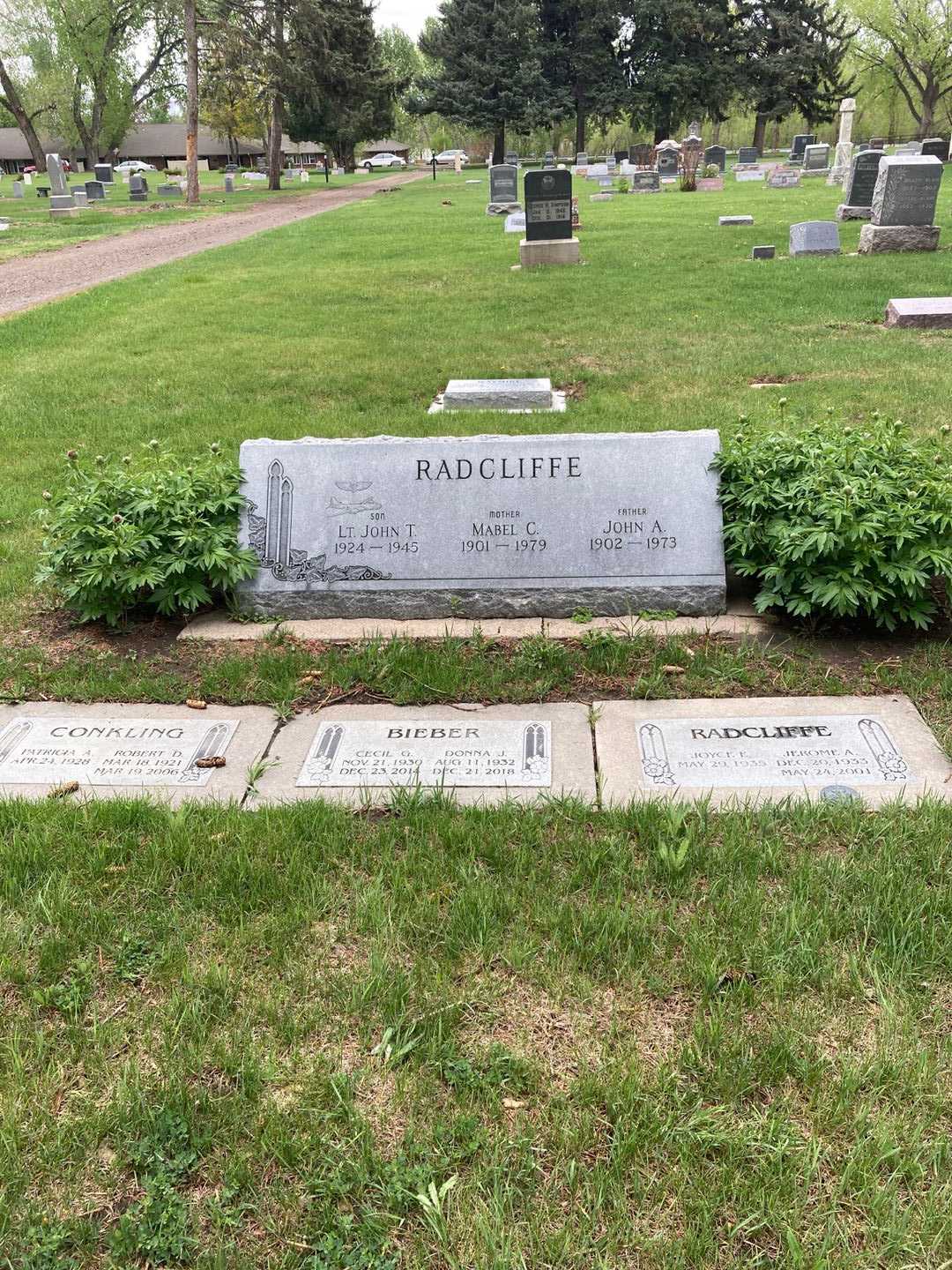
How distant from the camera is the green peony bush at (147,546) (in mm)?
4688

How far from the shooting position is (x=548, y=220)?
52.7 feet

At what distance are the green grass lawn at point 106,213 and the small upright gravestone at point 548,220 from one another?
12.4 metres

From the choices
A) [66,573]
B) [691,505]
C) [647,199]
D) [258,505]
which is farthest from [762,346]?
[647,199]

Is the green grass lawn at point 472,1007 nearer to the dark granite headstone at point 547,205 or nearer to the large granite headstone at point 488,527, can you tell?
the large granite headstone at point 488,527

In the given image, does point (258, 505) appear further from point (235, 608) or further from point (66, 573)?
point (66, 573)

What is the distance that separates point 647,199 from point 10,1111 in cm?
3248

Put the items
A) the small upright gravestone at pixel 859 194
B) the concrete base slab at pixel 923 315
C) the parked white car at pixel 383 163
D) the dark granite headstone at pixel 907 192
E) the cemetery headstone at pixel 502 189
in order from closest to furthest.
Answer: the concrete base slab at pixel 923 315
the dark granite headstone at pixel 907 192
the small upright gravestone at pixel 859 194
the cemetery headstone at pixel 502 189
the parked white car at pixel 383 163

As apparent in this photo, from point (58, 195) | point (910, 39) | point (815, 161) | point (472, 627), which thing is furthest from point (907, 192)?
point (910, 39)

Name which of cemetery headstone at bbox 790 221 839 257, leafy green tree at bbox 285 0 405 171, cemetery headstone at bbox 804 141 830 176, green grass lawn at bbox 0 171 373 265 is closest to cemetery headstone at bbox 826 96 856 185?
cemetery headstone at bbox 804 141 830 176

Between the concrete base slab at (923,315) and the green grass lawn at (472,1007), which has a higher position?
the concrete base slab at (923,315)

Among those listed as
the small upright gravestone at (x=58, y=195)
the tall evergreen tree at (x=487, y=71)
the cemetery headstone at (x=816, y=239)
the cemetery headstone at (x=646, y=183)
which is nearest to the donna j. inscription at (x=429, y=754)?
the cemetery headstone at (x=816, y=239)

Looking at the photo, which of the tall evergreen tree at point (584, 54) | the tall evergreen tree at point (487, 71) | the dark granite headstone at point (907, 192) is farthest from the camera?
the tall evergreen tree at point (584, 54)

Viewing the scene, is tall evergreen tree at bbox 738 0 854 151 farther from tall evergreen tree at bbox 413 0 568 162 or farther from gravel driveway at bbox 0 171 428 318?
→ gravel driveway at bbox 0 171 428 318

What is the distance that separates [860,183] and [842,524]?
64.7 feet
